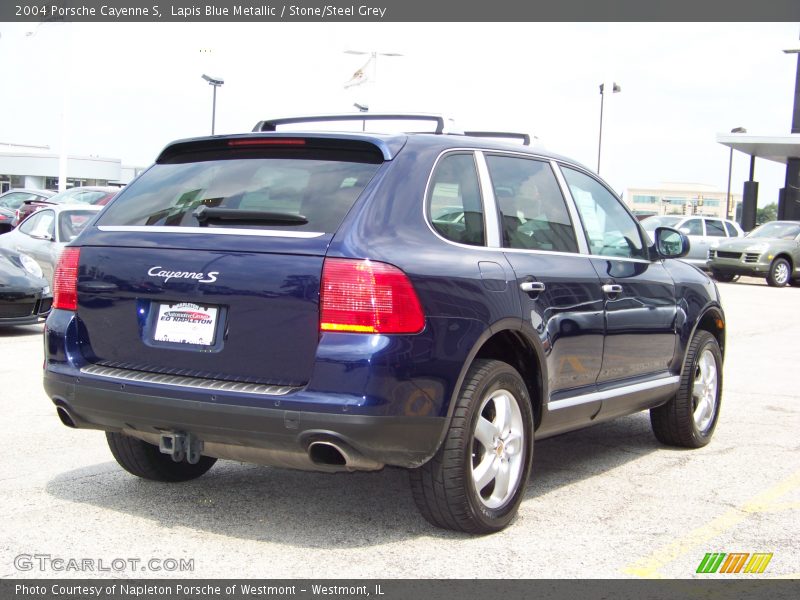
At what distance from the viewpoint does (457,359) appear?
4.36 meters

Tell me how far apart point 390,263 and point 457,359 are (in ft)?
1.66

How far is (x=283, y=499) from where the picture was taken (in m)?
5.23

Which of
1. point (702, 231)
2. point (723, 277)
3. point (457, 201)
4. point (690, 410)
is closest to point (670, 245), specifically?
point (690, 410)

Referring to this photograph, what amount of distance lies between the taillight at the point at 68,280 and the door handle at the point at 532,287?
2.04 metres

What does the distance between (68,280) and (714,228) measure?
2794 cm

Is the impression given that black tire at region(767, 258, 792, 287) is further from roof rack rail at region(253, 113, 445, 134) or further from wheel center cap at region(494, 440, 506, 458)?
wheel center cap at region(494, 440, 506, 458)

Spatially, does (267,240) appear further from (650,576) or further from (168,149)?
(650,576)

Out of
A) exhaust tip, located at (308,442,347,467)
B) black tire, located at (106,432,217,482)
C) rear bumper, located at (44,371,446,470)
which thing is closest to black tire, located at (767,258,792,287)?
black tire, located at (106,432,217,482)

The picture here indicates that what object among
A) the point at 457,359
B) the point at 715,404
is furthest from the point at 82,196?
the point at 457,359

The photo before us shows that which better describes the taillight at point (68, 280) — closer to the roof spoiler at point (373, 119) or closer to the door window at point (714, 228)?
the roof spoiler at point (373, 119)

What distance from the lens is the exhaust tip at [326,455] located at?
4178 millimetres

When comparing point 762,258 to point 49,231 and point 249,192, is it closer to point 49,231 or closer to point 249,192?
point 49,231
